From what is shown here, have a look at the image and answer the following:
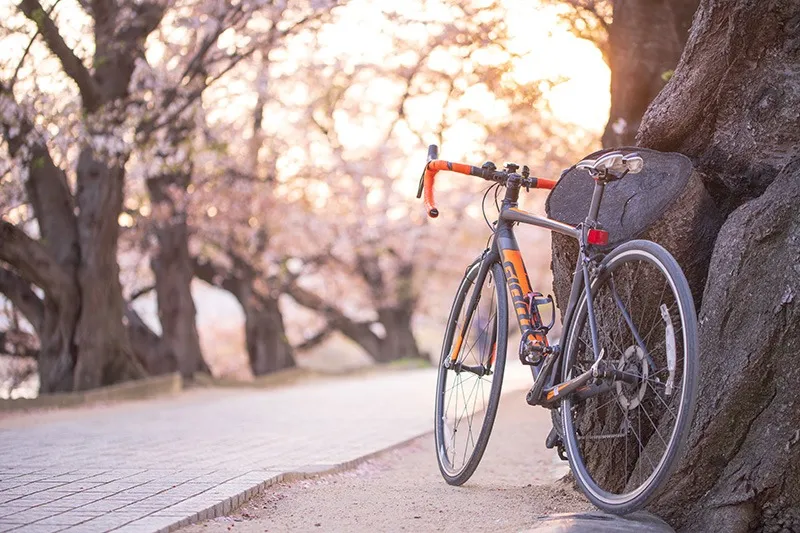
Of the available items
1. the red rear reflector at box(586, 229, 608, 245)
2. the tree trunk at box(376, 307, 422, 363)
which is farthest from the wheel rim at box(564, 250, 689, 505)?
the tree trunk at box(376, 307, 422, 363)

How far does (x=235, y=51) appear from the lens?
14148 mm

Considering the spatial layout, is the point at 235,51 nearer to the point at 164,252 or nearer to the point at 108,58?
the point at 108,58

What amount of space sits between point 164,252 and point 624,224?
15.9 m

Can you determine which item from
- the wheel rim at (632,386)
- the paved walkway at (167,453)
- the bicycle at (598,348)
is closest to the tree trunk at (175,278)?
the paved walkway at (167,453)

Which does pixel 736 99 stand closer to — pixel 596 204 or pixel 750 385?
pixel 596 204

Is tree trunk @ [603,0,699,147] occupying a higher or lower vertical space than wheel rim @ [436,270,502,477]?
higher

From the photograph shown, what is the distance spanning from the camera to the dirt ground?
4.30 m

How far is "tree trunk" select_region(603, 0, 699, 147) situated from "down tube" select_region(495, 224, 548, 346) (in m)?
2.80

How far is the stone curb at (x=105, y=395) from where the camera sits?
12.1m

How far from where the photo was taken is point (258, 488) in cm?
492

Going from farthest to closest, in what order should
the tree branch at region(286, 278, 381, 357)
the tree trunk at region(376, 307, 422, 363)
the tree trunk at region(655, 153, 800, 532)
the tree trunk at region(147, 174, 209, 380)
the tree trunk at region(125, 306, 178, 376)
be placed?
the tree trunk at region(376, 307, 422, 363) → the tree branch at region(286, 278, 381, 357) → the tree trunk at region(125, 306, 178, 376) → the tree trunk at region(147, 174, 209, 380) → the tree trunk at region(655, 153, 800, 532)

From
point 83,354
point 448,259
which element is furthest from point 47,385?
point 448,259

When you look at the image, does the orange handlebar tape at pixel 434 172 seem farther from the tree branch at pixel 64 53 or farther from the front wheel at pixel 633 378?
the tree branch at pixel 64 53

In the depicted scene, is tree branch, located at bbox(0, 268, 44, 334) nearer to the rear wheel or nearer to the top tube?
the rear wheel
